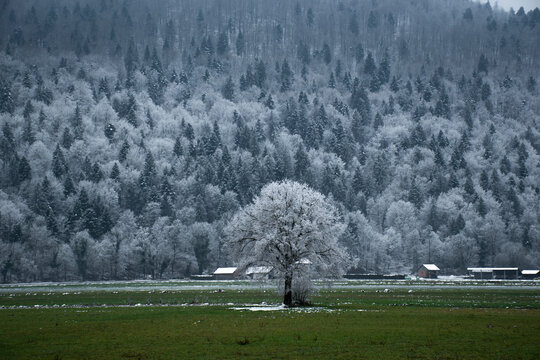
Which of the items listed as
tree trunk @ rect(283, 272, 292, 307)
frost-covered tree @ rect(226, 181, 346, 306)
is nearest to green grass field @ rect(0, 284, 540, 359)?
tree trunk @ rect(283, 272, 292, 307)

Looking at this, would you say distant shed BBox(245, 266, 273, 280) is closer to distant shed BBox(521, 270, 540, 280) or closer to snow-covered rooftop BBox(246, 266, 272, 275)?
snow-covered rooftop BBox(246, 266, 272, 275)

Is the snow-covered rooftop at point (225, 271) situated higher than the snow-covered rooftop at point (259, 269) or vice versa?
the snow-covered rooftop at point (259, 269)

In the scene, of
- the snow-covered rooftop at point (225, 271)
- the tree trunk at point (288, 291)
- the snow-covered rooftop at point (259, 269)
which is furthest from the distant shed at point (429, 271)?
the tree trunk at point (288, 291)

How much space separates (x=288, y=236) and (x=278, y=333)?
21.3 meters

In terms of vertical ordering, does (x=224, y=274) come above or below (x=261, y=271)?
below

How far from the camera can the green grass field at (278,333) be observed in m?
27.7

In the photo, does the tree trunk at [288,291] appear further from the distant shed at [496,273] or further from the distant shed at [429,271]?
the distant shed at [496,273]

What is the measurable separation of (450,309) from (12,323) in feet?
118

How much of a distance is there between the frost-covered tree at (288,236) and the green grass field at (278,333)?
439 cm

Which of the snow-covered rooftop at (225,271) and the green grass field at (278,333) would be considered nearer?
the green grass field at (278,333)

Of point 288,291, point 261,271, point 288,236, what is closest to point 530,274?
point 288,291

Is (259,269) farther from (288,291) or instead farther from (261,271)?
(288,291)

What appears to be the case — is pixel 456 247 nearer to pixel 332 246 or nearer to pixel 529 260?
pixel 529 260

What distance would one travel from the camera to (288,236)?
55406 millimetres
